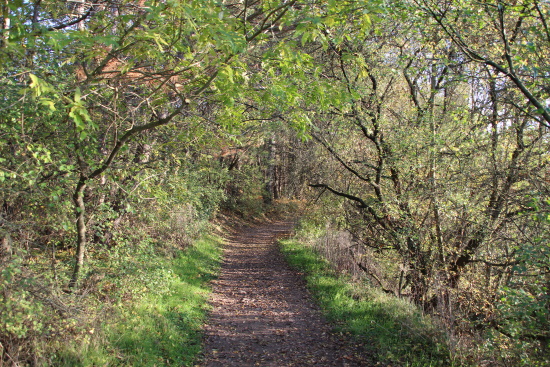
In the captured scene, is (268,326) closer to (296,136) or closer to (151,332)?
(151,332)

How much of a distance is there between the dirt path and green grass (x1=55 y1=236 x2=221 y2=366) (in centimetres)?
36

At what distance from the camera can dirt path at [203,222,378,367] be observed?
549 centimetres

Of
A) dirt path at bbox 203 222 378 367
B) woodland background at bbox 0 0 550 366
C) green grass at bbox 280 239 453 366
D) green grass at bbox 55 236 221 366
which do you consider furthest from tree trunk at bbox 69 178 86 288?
green grass at bbox 280 239 453 366

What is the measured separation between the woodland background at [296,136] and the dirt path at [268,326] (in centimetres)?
83

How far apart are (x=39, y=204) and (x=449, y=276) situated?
22.8 ft

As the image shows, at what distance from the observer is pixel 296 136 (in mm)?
6742

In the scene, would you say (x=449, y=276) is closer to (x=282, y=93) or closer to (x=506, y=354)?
(x=506, y=354)

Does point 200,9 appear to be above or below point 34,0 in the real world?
below

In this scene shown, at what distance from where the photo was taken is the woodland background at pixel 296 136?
3621 millimetres

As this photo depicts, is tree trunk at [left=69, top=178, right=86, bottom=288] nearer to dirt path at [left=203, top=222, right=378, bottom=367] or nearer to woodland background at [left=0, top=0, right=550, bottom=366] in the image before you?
woodland background at [left=0, top=0, right=550, bottom=366]

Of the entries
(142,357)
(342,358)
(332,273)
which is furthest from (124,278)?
(332,273)

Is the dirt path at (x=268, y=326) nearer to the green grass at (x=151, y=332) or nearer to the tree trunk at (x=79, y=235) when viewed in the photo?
the green grass at (x=151, y=332)

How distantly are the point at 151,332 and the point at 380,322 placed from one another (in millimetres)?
3894

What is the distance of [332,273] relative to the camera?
374 inches
